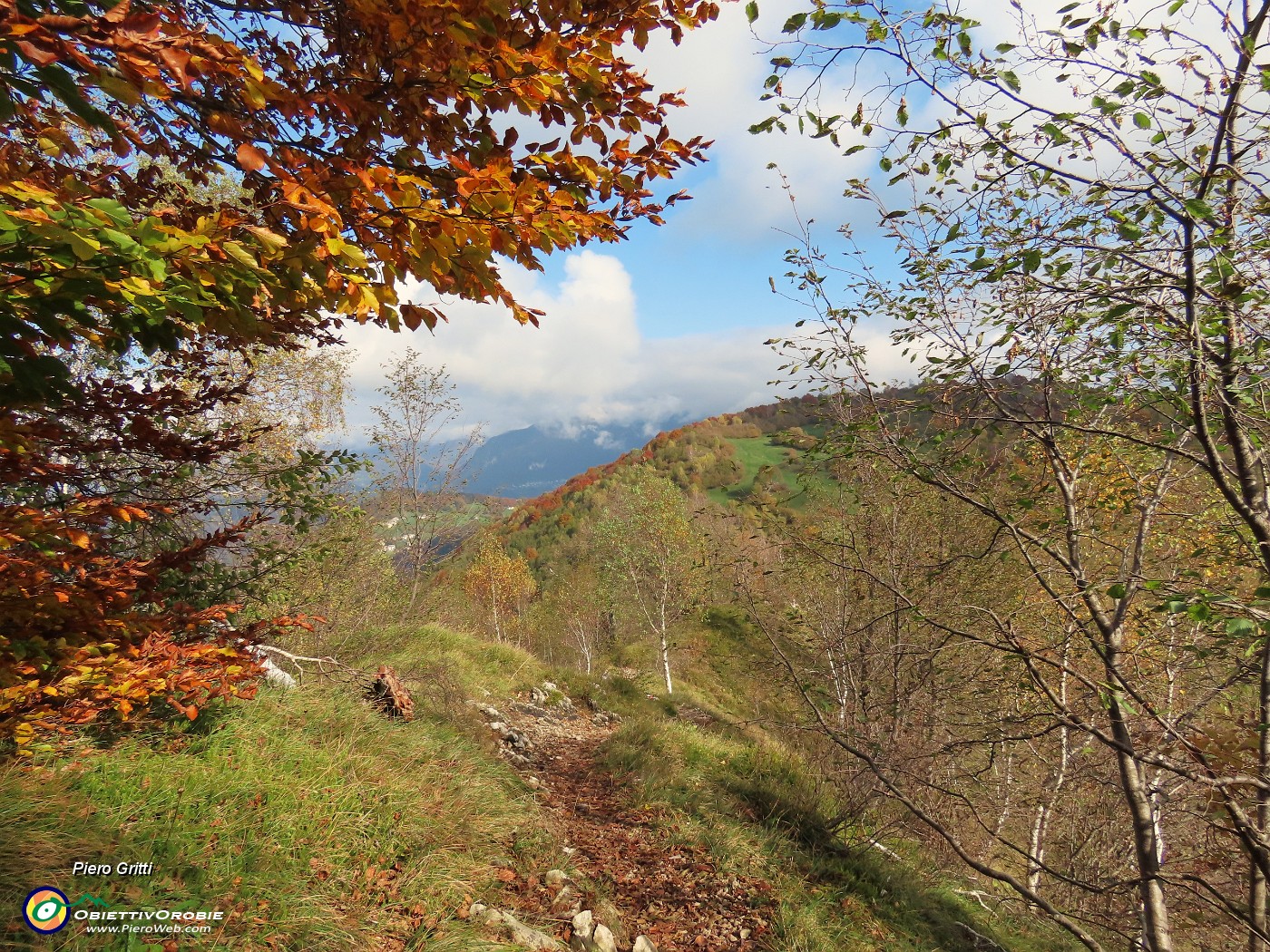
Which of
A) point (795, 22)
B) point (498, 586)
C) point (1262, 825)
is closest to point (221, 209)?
point (795, 22)

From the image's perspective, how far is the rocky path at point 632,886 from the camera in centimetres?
379

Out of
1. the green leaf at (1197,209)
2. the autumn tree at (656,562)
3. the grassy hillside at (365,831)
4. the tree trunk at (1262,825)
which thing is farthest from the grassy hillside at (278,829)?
the autumn tree at (656,562)

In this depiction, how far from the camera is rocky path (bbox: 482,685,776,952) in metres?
3.79

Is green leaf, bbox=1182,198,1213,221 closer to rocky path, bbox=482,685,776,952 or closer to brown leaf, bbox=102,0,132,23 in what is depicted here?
brown leaf, bbox=102,0,132,23

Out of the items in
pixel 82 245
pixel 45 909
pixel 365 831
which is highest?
pixel 82 245

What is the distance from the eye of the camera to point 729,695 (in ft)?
70.4

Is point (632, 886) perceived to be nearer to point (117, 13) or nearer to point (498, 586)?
point (117, 13)

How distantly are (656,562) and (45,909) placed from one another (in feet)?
62.4

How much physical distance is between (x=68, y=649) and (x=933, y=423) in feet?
15.9

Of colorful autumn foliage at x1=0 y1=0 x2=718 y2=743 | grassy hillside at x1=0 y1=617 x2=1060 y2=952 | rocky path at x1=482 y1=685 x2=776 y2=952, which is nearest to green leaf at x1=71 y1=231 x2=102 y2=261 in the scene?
colorful autumn foliage at x1=0 y1=0 x2=718 y2=743

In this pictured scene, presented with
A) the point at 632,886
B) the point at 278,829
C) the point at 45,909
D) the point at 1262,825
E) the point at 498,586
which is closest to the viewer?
the point at 45,909

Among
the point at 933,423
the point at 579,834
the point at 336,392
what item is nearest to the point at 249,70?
the point at 933,423

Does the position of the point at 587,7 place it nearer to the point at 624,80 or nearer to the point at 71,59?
the point at 624,80

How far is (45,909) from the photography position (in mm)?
2066
